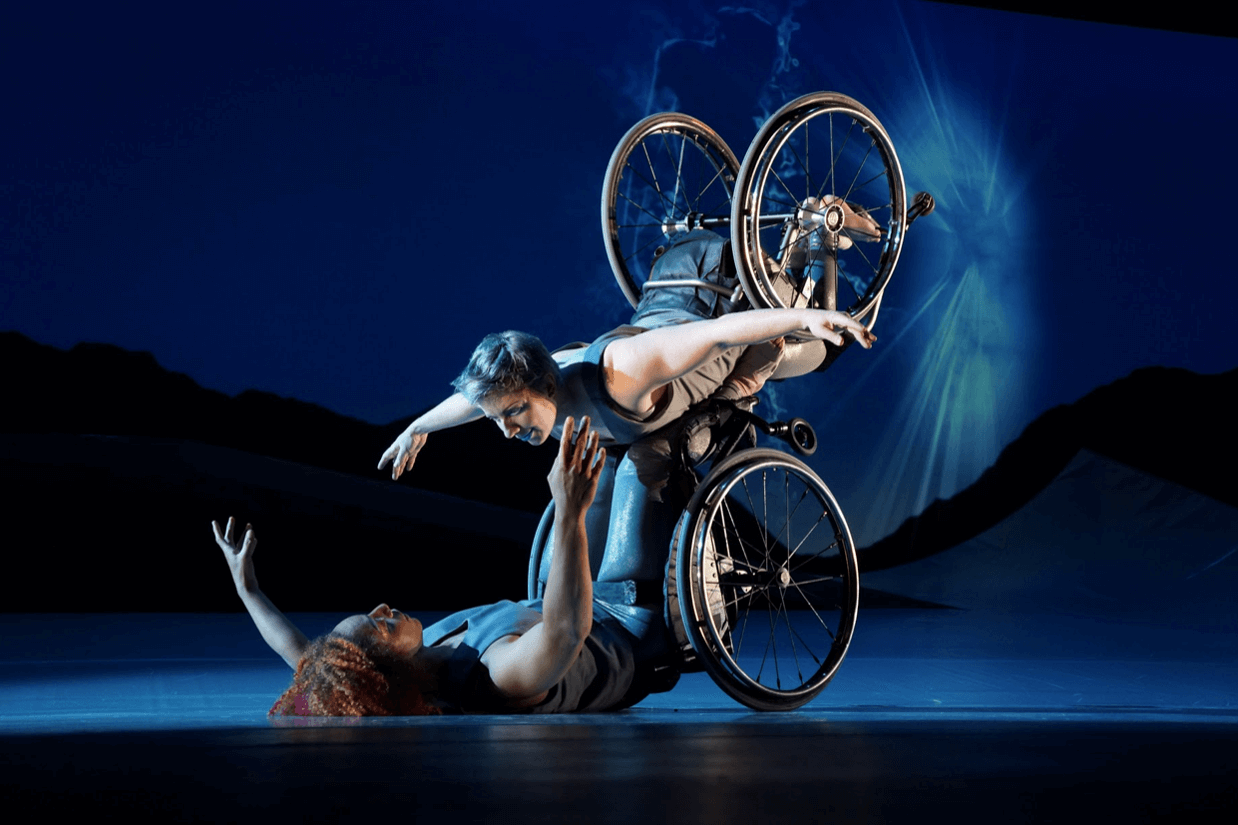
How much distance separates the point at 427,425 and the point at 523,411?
49cm

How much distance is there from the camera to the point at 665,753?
165 centimetres

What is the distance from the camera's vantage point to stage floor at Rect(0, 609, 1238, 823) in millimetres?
1283

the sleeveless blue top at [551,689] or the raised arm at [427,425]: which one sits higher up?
the raised arm at [427,425]

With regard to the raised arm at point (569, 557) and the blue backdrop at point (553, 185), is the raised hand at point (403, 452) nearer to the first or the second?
the raised arm at point (569, 557)

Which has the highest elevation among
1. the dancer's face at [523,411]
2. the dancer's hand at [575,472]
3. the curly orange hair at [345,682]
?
the dancer's face at [523,411]

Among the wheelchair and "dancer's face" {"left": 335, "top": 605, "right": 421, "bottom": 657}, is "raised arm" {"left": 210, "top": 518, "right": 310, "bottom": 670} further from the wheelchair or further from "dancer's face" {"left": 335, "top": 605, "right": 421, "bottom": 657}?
the wheelchair

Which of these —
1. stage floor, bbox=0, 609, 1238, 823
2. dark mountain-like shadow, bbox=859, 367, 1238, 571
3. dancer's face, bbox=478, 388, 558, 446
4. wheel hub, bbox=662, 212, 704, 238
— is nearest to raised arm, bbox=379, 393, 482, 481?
dancer's face, bbox=478, 388, 558, 446

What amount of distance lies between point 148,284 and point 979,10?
184 inches

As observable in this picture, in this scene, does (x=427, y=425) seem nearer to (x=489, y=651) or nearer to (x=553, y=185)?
(x=489, y=651)

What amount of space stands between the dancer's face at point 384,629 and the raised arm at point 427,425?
615 mm

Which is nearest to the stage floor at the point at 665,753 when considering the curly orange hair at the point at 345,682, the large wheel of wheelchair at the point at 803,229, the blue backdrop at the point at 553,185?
the curly orange hair at the point at 345,682

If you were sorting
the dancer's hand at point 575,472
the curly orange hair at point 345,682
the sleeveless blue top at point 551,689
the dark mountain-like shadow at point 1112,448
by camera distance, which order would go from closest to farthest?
the dancer's hand at point 575,472, the curly orange hair at point 345,682, the sleeveless blue top at point 551,689, the dark mountain-like shadow at point 1112,448

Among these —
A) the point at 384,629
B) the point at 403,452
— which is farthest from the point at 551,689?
the point at 403,452

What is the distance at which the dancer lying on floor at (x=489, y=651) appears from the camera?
193 centimetres
